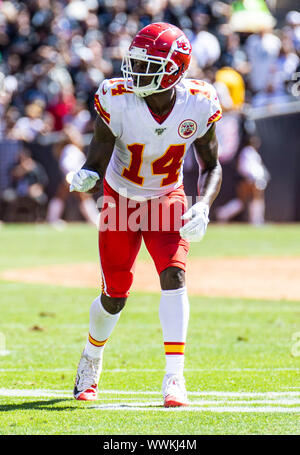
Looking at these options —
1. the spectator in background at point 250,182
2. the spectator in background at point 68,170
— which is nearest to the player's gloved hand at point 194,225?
the spectator in background at point 250,182

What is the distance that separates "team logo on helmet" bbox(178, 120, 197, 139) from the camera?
5.63 meters

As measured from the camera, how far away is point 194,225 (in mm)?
5379

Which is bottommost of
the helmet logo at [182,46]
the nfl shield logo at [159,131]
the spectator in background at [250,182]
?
the nfl shield logo at [159,131]

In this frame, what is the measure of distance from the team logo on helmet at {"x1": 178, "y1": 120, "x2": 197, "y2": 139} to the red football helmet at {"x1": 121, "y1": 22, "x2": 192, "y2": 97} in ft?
0.82

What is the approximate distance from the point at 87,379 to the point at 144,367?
0.98 meters

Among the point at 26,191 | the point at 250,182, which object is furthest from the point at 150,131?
the point at 26,191

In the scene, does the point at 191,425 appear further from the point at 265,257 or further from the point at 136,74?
the point at 265,257

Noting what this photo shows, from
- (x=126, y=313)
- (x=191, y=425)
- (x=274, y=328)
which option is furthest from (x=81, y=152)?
(x=191, y=425)

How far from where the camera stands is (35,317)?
9.14m

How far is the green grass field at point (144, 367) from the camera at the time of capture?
4.84 meters

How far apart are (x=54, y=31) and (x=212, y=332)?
15.4 m

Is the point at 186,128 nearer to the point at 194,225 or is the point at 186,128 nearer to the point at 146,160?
the point at 146,160

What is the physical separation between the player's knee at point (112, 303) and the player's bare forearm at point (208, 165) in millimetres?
828

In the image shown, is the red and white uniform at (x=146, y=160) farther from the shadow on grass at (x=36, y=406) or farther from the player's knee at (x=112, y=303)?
the shadow on grass at (x=36, y=406)
